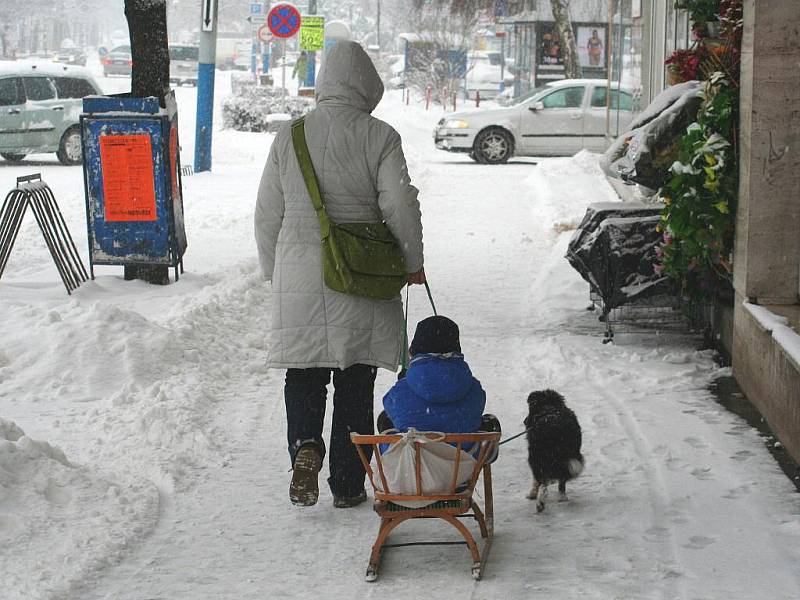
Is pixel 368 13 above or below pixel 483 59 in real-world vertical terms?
above

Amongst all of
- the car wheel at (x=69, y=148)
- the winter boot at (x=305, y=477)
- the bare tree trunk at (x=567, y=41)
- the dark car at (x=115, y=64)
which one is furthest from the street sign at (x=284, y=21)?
the dark car at (x=115, y=64)

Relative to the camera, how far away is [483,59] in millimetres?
65375

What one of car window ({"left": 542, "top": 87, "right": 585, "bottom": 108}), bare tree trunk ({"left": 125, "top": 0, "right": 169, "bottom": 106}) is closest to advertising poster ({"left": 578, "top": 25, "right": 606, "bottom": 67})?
car window ({"left": 542, "top": 87, "right": 585, "bottom": 108})

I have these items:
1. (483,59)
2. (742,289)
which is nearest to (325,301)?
(742,289)

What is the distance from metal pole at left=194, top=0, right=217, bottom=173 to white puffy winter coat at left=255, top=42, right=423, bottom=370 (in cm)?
1571

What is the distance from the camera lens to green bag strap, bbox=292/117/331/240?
487 centimetres

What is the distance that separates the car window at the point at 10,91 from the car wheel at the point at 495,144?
836cm

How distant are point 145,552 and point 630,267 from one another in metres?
4.43

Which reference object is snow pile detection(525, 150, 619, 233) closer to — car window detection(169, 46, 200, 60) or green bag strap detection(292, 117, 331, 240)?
green bag strap detection(292, 117, 331, 240)

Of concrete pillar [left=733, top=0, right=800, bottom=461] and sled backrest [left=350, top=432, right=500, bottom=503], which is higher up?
concrete pillar [left=733, top=0, right=800, bottom=461]

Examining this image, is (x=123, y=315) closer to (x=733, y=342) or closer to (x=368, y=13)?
(x=733, y=342)

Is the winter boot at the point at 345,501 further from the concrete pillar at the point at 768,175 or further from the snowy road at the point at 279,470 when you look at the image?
the concrete pillar at the point at 768,175

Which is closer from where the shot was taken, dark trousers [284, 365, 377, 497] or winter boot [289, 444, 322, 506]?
winter boot [289, 444, 322, 506]

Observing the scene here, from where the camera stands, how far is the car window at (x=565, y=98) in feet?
76.2
